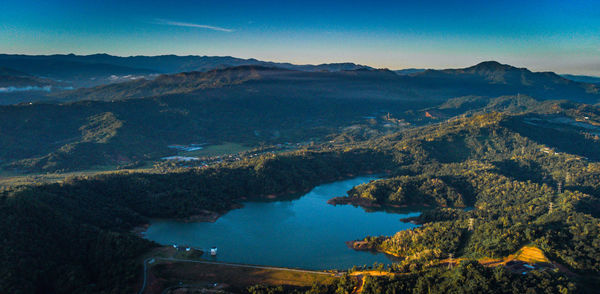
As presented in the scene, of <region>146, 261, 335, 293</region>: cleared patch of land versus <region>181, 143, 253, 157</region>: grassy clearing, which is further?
<region>181, 143, 253, 157</region>: grassy clearing

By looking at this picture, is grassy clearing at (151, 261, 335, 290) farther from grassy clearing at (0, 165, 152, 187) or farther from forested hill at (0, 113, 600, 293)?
grassy clearing at (0, 165, 152, 187)

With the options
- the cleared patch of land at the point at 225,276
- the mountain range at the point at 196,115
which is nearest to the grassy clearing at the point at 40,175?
A: the mountain range at the point at 196,115

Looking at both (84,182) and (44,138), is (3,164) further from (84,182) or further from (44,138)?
(84,182)

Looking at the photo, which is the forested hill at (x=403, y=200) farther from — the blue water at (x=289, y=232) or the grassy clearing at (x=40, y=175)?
the grassy clearing at (x=40, y=175)

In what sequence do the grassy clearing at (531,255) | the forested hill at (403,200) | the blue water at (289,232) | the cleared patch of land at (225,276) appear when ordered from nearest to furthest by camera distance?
the grassy clearing at (531,255)
the forested hill at (403,200)
the cleared patch of land at (225,276)
the blue water at (289,232)

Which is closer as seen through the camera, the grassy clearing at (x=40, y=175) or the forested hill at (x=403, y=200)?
the forested hill at (x=403, y=200)

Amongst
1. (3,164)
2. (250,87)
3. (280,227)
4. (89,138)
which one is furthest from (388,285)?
(250,87)

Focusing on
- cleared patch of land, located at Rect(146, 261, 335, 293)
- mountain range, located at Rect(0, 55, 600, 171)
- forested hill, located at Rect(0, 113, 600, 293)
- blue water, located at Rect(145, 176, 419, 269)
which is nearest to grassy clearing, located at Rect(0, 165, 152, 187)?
mountain range, located at Rect(0, 55, 600, 171)
